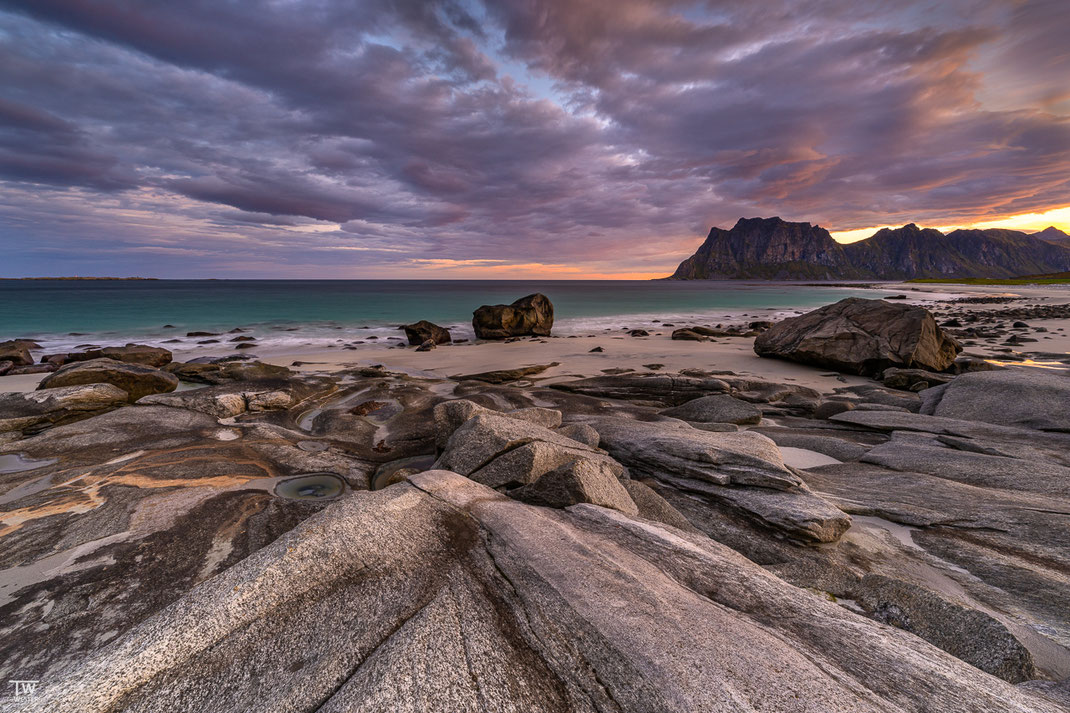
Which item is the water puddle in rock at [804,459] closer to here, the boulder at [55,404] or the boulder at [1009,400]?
the boulder at [1009,400]

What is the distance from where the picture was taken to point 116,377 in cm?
1391

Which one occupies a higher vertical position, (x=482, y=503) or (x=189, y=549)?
(x=482, y=503)

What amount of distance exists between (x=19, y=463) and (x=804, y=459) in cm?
1690

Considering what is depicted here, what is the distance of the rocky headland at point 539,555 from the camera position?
2.93 m

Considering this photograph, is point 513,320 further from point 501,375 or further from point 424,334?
point 501,375

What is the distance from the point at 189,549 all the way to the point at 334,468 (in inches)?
126

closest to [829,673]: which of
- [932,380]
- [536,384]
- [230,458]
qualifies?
[230,458]

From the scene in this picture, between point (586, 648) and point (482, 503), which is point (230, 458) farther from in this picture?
point (586, 648)

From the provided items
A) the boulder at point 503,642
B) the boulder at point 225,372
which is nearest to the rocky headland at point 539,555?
the boulder at point 503,642

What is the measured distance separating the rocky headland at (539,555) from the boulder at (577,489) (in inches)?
2.3

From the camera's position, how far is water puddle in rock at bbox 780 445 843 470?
8.82 m

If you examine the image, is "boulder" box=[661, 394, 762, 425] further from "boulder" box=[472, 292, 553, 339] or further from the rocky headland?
"boulder" box=[472, 292, 553, 339]

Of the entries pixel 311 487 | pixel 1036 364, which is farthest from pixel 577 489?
pixel 1036 364

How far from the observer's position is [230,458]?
8836mm
